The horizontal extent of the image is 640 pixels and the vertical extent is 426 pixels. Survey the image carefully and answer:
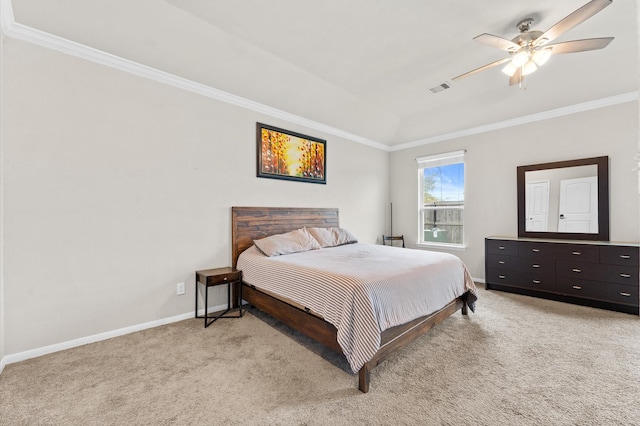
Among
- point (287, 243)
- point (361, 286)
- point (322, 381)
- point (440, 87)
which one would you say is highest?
point (440, 87)

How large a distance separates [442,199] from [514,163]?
1.27m

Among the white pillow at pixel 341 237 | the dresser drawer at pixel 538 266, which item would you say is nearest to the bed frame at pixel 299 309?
the white pillow at pixel 341 237

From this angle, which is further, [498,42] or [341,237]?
[341,237]

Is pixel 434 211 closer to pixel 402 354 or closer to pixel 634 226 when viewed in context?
pixel 634 226

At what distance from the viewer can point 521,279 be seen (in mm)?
3855

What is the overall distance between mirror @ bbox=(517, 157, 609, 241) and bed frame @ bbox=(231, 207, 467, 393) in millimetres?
2094

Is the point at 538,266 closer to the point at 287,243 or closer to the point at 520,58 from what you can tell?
the point at 520,58

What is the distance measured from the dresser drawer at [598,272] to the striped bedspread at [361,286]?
1.57m

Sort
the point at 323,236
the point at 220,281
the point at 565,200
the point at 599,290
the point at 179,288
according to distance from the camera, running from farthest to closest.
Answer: the point at 323,236 → the point at 565,200 → the point at 599,290 → the point at 179,288 → the point at 220,281

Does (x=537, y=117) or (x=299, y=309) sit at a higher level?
(x=537, y=117)

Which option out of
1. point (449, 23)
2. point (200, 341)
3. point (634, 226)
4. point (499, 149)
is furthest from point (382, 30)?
point (634, 226)

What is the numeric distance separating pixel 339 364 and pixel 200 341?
1.35 metres

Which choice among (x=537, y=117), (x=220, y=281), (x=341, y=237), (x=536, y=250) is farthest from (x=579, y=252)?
(x=220, y=281)

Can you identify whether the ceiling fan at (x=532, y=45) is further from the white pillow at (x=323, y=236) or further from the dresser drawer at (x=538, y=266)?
the white pillow at (x=323, y=236)
